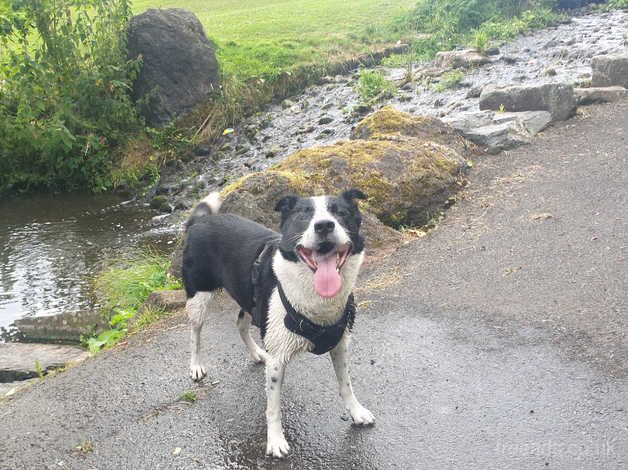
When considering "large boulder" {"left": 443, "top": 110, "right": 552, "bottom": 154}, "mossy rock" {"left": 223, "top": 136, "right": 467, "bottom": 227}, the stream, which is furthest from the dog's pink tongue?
"large boulder" {"left": 443, "top": 110, "right": 552, "bottom": 154}

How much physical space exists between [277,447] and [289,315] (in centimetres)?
91

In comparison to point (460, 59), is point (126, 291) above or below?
below

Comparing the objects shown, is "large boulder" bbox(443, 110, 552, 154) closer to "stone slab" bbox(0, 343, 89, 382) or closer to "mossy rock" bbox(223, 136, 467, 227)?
"mossy rock" bbox(223, 136, 467, 227)

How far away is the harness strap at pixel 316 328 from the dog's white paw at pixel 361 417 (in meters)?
0.55

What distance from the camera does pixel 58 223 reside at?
12844 mm

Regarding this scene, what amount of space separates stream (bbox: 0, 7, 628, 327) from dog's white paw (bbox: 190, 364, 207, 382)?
4.39 m

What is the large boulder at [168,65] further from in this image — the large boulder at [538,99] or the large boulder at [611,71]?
the large boulder at [611,71]

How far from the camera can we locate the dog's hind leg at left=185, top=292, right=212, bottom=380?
5.21 meters

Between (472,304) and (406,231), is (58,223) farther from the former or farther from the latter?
(472,304)

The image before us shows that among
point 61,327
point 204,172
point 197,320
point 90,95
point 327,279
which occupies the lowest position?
point 204,172

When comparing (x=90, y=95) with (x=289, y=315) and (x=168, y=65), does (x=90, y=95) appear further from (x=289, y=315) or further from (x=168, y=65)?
(x=289, y=315)

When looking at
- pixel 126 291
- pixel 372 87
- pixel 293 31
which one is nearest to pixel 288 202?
pixel 126 291

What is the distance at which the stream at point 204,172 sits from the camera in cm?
1027

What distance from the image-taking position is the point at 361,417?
14.6ft
